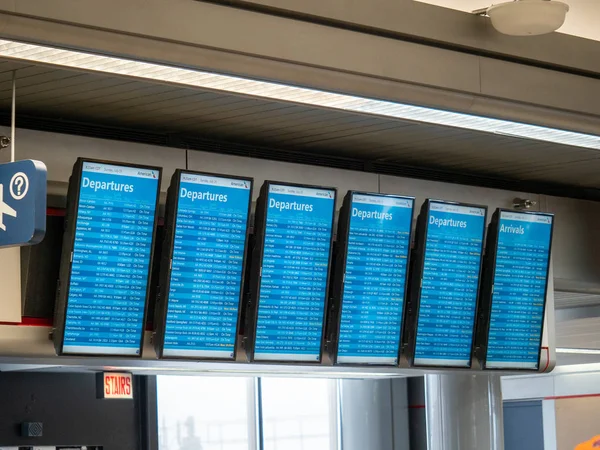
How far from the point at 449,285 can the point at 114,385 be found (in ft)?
9.55

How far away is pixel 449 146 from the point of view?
6117 millimetres

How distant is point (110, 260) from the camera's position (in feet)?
16.3

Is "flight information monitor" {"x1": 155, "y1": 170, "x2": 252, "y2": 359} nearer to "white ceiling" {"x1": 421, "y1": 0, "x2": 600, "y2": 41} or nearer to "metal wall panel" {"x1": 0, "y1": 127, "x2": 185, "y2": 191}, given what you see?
"metal wall panel" {"x1": 0, "y1": 127, "x2": 185, "y2": 191}

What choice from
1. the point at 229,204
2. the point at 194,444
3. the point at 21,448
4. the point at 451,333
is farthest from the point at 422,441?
the point at 229,204

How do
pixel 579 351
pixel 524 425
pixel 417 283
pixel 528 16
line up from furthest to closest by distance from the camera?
pixel 524 425
pixel 579 351
pixel 417 283
pixel 528 16

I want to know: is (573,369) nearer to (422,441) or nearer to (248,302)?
(422,441)

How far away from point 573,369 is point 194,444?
6.25 m

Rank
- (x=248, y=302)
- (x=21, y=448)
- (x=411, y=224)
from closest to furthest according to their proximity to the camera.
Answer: (x=248, y=302)
(x=411, y=224)
(x=21, y=448)

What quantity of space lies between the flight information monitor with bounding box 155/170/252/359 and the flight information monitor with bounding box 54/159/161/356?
Answer: 137 mm

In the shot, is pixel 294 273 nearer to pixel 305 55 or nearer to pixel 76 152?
pixel 76 152

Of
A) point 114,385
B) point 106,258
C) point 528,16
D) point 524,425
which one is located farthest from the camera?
point 524,425

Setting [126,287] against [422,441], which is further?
[422,441]

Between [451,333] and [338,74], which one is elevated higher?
[338,74]

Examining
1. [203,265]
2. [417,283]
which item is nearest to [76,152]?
[203,265]
